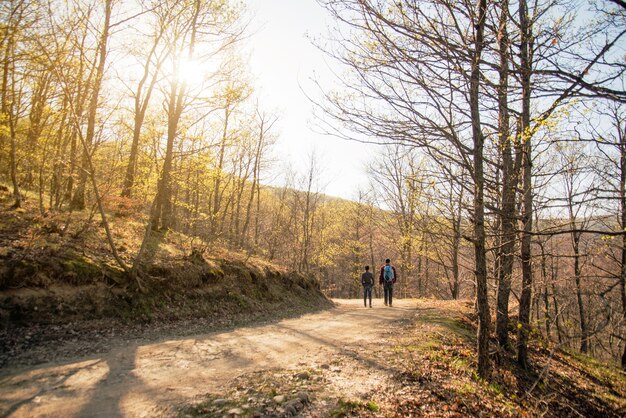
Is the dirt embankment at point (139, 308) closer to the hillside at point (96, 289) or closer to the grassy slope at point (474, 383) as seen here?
the hillside at point (96, 289)

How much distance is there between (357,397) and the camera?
4605 mm

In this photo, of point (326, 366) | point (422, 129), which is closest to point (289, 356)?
point (326, 366)

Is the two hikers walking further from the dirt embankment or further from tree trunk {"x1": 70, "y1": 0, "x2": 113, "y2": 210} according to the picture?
A: tree trunk {"x1": 70, "y1": 0, "x2": 113, "y2": 210}

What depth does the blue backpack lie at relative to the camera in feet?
48.5

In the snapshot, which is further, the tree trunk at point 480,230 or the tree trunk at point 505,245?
the tree trunk at point 505,245

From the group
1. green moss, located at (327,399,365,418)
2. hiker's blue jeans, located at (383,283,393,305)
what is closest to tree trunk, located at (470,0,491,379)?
green moss, located at (327,399,365,418)

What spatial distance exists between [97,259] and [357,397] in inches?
278

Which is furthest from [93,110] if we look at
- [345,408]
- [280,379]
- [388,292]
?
[388,292]

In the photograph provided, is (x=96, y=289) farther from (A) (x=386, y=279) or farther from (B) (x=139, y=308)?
(A) (x=386, y=279)

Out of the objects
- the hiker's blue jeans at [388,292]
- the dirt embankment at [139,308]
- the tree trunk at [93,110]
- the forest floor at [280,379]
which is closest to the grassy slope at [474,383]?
the forest floor at [280,379]

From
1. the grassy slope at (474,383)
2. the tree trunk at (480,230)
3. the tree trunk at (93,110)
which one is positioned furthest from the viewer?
the tree trunk at (93,110)

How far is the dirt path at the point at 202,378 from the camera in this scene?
3.95 metres

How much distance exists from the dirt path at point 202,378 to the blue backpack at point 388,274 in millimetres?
7261

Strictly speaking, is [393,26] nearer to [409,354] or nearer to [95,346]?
[409,354]
